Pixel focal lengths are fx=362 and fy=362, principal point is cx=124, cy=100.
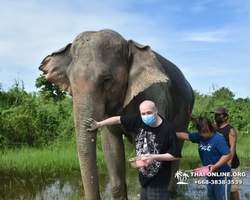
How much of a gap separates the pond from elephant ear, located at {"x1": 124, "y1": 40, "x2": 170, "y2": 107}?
7.16 ft

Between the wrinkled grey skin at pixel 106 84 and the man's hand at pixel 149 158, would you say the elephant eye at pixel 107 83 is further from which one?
the man's hand at pixel 149 158

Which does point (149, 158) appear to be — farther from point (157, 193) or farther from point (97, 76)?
point (97, 76)

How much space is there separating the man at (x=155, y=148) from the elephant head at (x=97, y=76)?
0.56 metres

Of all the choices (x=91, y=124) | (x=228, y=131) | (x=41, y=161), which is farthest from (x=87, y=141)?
(x=41, y=161)

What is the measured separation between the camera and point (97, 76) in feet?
12.4

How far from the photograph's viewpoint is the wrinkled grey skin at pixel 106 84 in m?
3.68

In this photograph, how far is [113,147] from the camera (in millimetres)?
5074

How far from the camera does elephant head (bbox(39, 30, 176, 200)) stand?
12.1 ft

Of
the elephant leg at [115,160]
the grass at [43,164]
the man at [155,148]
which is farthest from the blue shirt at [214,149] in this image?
the grass at [43,164]

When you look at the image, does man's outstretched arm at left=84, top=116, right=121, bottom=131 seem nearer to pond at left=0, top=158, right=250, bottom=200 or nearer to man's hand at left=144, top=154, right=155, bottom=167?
man's hand at left=144, top=154, right=155, bottom=167

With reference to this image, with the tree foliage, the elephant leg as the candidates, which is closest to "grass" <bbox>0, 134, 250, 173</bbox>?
the tree foliage

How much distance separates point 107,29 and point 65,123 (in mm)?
7782

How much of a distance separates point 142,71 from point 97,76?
0.65 meters

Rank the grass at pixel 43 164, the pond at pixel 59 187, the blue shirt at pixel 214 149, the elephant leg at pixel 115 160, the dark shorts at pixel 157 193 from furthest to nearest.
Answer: the grass at pixel 43 164, the pond at pixel 59 187, the elephant leg at pixel 115 160, the blue shirt at pixel 214 149, the dark shorts at pixel 157 193
